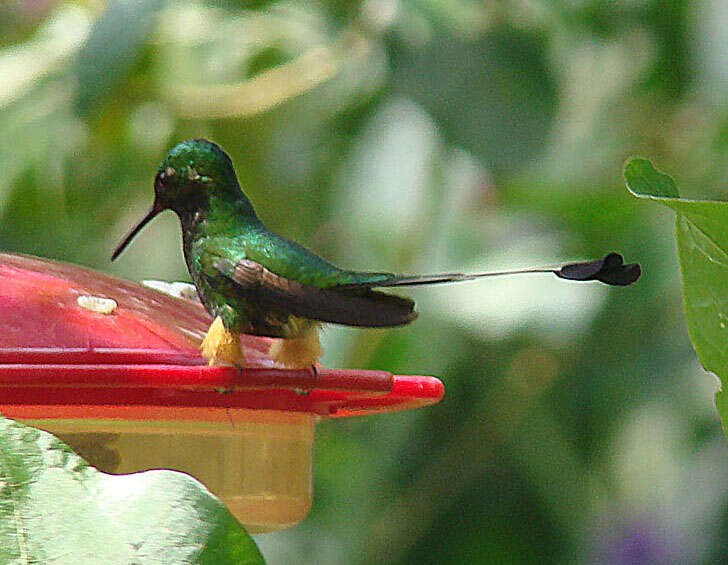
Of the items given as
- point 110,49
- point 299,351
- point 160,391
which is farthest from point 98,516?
point 110,49

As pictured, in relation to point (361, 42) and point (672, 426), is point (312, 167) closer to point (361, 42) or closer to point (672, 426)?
point (361, 42)

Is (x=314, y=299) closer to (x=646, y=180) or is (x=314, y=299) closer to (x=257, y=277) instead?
(x=257, y=277)

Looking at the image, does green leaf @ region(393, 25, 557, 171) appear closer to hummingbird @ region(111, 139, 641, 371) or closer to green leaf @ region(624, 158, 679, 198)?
hummingbird @ region(111, 139, 641, 371)

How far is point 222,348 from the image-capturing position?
38.1 inches

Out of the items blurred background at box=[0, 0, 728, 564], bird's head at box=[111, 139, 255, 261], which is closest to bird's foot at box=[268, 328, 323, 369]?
bird's head at box=[111, 139, 255, 261]

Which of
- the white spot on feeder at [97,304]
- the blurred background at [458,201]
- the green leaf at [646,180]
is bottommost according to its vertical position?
the blurred background at [458,201]

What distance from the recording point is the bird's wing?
3.11 feet

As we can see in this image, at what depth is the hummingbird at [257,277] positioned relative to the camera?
0.95 metres

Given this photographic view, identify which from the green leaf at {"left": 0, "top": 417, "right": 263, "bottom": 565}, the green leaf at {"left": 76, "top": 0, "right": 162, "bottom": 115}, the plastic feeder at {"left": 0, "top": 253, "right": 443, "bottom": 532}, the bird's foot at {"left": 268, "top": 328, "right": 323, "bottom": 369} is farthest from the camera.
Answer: the green leaf at {"left": 76, "top": 0, "right": 162, "bottom": 115}

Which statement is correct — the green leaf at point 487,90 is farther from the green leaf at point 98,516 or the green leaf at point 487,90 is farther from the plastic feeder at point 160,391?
the green leaf at point 98,516

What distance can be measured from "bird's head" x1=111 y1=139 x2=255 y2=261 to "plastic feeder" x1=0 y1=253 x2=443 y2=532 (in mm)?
84

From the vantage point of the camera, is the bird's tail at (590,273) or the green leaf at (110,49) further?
the green leaf at (110,49)

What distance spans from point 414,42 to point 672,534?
1.52 metres

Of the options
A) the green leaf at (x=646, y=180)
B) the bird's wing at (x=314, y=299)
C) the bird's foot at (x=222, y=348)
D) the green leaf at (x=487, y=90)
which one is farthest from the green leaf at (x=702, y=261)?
the green leaf at (x=487, y=90)
